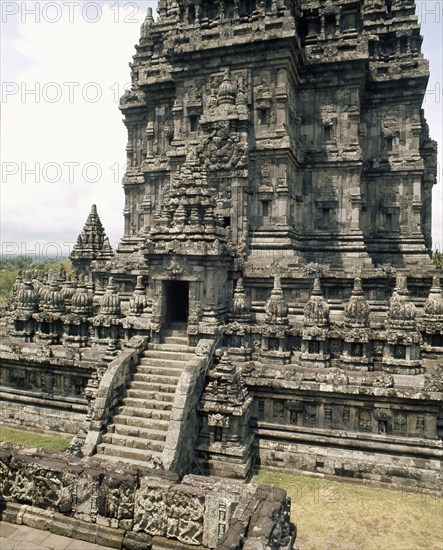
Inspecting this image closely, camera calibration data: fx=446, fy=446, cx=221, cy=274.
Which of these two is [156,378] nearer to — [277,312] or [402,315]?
[277,312]

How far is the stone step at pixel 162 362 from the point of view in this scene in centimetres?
1537

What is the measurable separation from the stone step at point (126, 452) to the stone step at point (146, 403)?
1.41 metres

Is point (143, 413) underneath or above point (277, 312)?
underneath

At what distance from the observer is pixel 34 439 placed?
16266 mm

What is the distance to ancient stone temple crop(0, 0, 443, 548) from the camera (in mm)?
13500

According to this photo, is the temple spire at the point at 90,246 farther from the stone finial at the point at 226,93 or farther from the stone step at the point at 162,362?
the stone step at the point at 162,362

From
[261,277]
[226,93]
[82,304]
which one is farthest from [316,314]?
[226,93]

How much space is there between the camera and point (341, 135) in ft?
79.2

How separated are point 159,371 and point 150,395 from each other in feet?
3.48

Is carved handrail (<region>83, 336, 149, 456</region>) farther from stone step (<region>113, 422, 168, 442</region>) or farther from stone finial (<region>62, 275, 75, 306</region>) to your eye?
stone finial (<region>62, 275, 75, 306</region>)

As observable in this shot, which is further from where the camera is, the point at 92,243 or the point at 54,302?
the point at 92,243

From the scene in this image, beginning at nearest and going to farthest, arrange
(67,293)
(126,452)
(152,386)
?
(126,452) < (152,386) < (67,293)

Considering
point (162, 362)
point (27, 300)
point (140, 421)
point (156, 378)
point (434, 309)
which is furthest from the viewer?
point (27, 300)

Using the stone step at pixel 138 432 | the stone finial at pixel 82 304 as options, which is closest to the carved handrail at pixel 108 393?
the stone step at pixel 138 432
